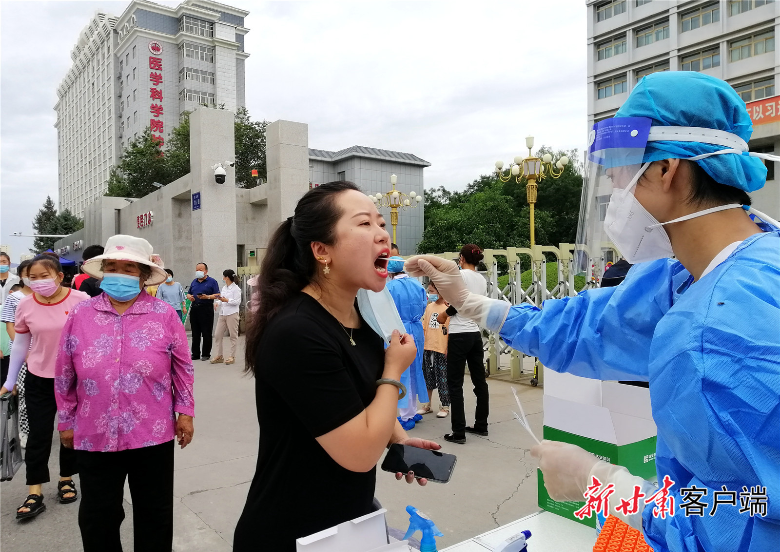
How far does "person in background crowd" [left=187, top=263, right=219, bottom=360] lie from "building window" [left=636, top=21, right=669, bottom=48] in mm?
40074

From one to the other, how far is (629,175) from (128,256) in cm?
261

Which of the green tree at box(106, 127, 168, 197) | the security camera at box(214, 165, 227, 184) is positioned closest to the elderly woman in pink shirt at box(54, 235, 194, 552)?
the security camera at box(214, 165, 227, 184)

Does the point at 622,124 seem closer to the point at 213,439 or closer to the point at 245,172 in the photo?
the point at 213,439

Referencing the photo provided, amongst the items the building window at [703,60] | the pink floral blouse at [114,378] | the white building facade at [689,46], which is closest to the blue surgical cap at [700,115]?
the pink floral blouse at [114,378]

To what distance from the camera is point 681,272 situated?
56.8 inches

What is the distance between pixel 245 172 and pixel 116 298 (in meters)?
25.5

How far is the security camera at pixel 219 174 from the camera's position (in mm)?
14555

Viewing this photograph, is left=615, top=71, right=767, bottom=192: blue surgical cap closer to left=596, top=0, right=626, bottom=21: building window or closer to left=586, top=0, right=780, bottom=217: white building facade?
left=586, top=0, right=780, bottom=217: white building facade

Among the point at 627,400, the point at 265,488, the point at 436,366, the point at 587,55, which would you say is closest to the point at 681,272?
the point at 627,400

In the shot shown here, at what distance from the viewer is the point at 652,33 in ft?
126

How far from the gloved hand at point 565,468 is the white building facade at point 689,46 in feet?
91.5

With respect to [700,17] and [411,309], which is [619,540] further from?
[700,17]

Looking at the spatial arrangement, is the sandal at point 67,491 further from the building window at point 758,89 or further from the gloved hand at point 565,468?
the building window at point 758,89

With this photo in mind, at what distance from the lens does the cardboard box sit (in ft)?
6.16
